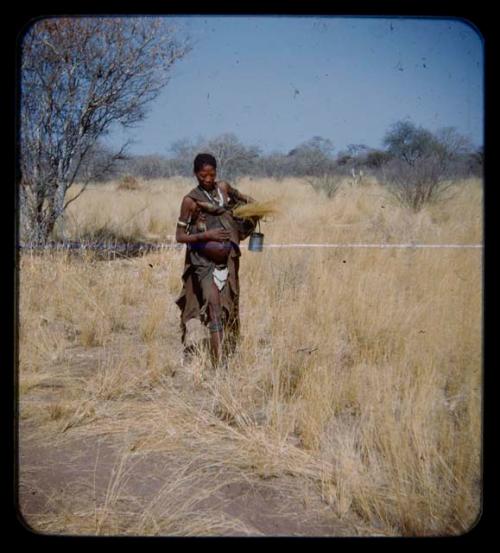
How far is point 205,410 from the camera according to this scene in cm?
502

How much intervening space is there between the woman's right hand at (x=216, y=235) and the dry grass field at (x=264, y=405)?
948mm

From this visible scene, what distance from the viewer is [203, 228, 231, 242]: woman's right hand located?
589cm

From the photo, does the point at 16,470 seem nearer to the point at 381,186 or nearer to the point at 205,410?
the point at 205,410

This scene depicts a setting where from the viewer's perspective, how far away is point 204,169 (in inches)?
232

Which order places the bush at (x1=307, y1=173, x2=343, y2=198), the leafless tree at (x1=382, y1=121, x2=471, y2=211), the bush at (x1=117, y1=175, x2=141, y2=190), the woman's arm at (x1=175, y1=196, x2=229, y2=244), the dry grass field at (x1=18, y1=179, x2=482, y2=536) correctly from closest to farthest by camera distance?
the dry grass field at (x1=18, y1=179, x2=482, y2=536), the woman's arm at (x1=175, y1=196, x2=229, y2=244), the leafless tree at (x1=382, y1=121, x2=471, y2=211), the bush at (x1=307, y1=173, x2=343, y2=198), the bush at (x1=117, y1=175, x2=141, y2=190)

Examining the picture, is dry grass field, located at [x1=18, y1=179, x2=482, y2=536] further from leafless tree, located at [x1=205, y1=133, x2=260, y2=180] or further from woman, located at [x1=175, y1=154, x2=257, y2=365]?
leafless tree, located at [x1=205, y1=133, x2=260, y2=180]

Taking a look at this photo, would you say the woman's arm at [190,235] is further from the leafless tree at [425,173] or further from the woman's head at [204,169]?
the leafless tree at [425,173]

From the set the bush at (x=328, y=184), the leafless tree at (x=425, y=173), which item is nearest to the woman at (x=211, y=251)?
the leafless tree at (x=425, y=173)

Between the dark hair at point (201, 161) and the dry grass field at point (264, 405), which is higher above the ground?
the dark hair at point (201, 161)

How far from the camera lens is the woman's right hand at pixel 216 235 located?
589 centimetres

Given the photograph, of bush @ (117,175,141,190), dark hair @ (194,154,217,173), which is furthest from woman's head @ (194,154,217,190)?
bush @ (117,175,141,190)

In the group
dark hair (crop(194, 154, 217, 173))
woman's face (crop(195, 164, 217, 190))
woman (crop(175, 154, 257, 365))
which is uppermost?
dark hair (crop(194, 154, 217, 173))

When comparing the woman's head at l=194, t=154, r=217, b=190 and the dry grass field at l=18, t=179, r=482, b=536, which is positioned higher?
A: the woman's head at l=194, t=154, r=217, b=190

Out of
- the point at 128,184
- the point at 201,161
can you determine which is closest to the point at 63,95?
the point at 201,161
